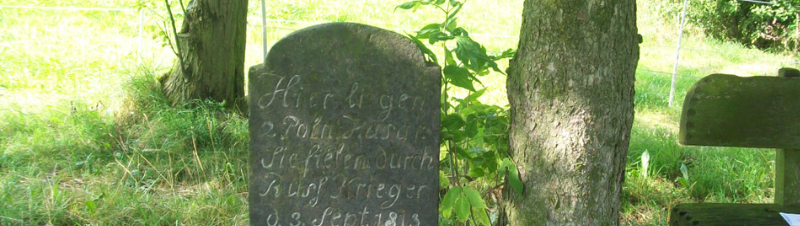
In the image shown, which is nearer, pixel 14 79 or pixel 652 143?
pixel 652 143

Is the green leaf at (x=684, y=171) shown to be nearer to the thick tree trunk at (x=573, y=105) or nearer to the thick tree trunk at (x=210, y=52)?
the thick tree trunk at (x=573, y=105)

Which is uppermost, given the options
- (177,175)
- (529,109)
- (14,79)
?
(529,109)

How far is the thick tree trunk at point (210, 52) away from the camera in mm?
4004

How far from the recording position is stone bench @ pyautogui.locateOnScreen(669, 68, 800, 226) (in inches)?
87.3

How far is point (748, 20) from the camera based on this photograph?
10930mm

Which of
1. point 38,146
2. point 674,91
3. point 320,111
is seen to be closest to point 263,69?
point 320,111

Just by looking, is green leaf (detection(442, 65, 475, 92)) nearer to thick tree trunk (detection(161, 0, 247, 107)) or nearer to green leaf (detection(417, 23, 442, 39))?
green leaf (detection(417, 23, 442, 39))

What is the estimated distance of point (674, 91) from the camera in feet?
20.8

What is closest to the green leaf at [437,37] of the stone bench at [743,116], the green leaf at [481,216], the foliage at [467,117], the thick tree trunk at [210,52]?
the foliage at [467,117]

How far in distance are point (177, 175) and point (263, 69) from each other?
172 centimetres

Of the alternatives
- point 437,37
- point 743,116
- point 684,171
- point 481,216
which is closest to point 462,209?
point 481,216

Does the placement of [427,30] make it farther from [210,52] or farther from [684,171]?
[210,52]

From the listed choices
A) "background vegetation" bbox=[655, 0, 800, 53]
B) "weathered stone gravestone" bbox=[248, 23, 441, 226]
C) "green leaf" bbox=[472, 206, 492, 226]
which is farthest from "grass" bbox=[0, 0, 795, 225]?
"background vegetation" bbox=[655, 0, 800, 53]

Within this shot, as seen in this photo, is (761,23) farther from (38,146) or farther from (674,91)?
(38,146)
